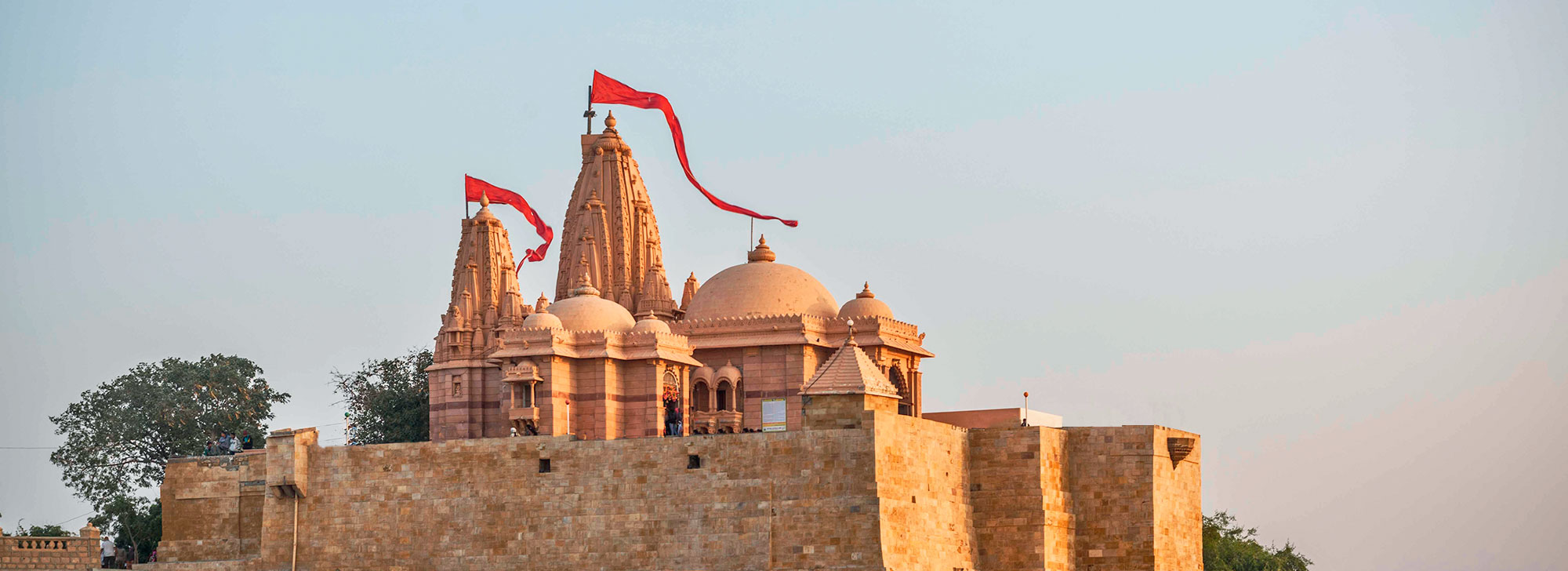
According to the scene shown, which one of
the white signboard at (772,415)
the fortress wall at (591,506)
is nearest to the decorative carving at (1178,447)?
the fortress wall at (591,506)

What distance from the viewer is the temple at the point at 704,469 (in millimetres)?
47719

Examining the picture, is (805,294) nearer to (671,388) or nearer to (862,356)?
(671,388)

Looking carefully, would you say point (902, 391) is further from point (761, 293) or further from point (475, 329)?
point (475, 329)

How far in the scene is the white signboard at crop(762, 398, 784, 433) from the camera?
54.5 m

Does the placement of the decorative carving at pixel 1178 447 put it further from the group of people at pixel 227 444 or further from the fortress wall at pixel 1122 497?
the group of people at pixel 227 444

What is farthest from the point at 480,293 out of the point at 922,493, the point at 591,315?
the point at 922,493

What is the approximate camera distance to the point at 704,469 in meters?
48.3

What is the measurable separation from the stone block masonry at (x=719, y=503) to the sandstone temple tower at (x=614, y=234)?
38.9ft

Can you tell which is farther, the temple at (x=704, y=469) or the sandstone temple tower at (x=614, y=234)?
the sandstone temple tower at (x=614, y=234)

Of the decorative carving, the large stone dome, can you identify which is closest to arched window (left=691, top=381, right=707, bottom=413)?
the large stone dome

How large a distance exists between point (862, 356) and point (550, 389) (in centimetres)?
942

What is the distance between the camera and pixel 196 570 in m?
52.5

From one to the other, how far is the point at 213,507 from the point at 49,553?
15.1ft

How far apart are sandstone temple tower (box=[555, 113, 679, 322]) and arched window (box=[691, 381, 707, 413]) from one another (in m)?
4.41
